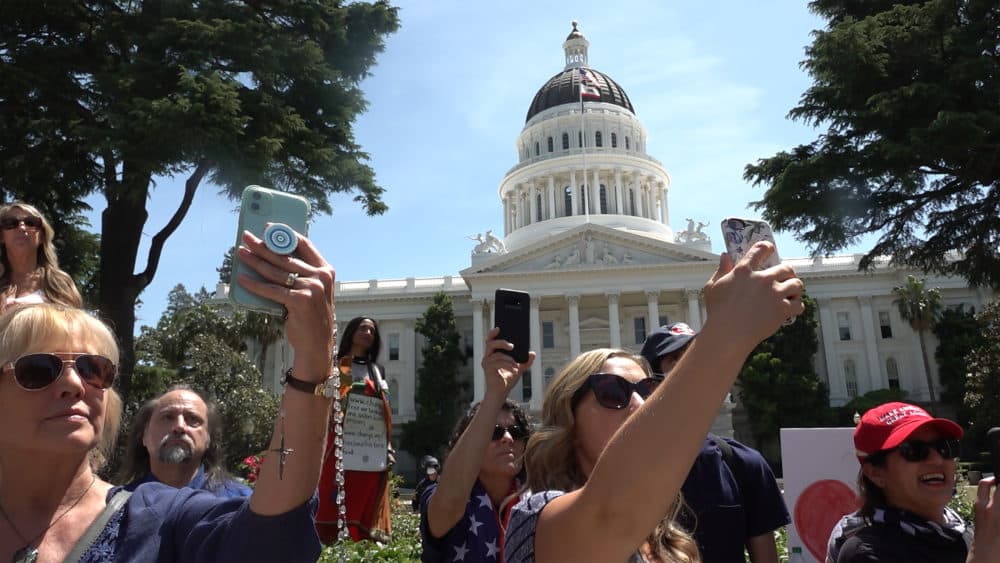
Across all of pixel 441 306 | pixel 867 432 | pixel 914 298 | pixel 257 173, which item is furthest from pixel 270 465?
pixel 914 298

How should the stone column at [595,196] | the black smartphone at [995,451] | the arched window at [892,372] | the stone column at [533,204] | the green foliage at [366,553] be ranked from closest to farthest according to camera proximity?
1. the black smartphone at [995,451]
2. the green foliage at [366,553]
3. the arched window at [892,372]
4. the stone column at [595,196]
5. the stone column at [533,204]

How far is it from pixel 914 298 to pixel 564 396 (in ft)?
182

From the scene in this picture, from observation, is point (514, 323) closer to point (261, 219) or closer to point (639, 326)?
point (261, 219)

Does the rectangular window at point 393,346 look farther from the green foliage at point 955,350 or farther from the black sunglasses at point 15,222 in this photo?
the black sunglasses at point 15,222

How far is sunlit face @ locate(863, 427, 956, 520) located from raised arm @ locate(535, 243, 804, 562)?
74.5 inches

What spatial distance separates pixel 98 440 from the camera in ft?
6.89

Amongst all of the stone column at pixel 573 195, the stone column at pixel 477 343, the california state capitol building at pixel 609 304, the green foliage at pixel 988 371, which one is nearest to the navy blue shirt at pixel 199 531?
the green foliage at pixel 988 371

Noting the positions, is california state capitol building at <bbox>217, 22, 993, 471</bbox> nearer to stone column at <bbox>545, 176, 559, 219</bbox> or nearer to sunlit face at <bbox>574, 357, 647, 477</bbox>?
stone column at <bbox>545, 176, 559, 219</bbox>

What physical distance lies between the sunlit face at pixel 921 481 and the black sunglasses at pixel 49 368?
2862mm

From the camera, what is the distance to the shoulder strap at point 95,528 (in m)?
1.85

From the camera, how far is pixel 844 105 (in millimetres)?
15922

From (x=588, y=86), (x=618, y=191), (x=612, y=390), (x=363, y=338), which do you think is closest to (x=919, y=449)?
(x=612, y=390)

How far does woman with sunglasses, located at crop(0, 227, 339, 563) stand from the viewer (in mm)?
1582

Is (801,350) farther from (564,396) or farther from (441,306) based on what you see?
(564,396)
